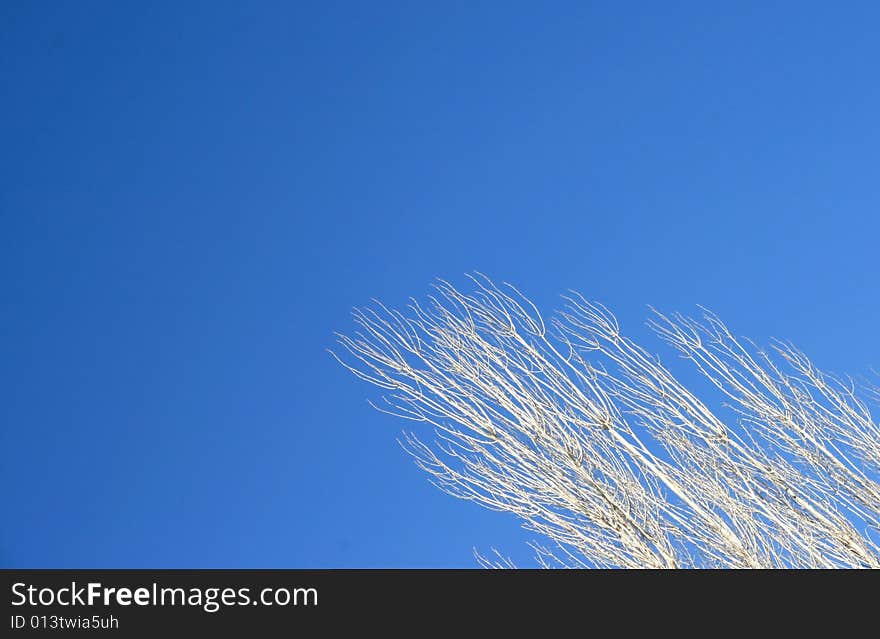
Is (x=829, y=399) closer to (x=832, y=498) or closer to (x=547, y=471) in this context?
(x=832, y=498)

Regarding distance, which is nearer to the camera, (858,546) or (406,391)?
(858,546)

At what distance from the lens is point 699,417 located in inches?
169
